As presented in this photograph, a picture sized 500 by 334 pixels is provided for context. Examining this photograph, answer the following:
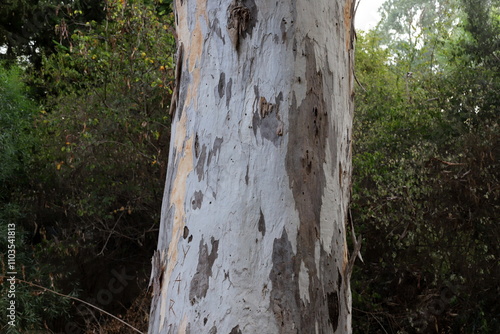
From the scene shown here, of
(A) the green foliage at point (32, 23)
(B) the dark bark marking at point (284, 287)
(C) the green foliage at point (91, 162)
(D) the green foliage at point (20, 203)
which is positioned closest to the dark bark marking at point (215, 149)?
(B) the dark bark marking at point (284, 287)

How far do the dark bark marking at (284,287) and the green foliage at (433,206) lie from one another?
4549mm

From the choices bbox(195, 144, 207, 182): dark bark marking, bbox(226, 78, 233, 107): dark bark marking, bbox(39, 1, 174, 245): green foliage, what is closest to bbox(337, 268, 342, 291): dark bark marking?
bbox(195, 144, 207, 182): dark bark marking

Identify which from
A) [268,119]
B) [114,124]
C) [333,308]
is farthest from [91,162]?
[333,308]

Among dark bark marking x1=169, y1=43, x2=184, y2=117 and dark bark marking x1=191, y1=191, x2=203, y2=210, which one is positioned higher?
dark bark marking x1=169, y1=43, x2=184, y2=117

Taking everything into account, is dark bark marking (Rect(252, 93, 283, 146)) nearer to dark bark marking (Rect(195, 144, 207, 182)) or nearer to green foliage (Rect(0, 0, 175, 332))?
dark bark marking (Rect(195, 144, 207, 182))

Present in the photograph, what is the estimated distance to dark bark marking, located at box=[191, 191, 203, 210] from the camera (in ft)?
5.40

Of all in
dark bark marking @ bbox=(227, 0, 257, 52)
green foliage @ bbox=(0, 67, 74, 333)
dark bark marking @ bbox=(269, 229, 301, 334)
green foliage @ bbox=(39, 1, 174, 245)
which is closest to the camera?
dark bark marking @ bbox=(269, 229, 301, 334)

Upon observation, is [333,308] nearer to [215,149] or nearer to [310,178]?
[310,178]

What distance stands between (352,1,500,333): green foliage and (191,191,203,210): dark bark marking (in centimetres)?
452

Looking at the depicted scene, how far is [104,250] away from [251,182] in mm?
6688

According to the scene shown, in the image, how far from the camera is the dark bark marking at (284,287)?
1.48m

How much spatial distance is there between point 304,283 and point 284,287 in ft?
0.22

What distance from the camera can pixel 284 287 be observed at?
1.50m

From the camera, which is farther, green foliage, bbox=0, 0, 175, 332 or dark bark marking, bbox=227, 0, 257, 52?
green foliage, bbox=0, 0, 175, 332
